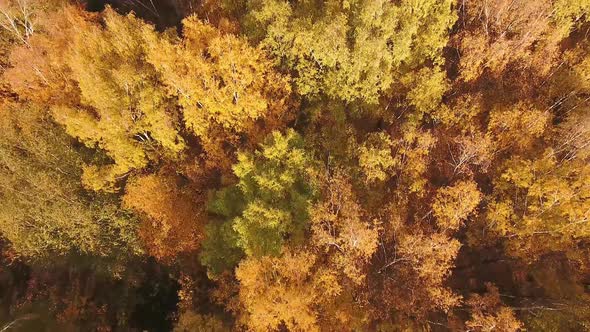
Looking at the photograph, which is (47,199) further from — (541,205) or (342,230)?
(541,205)

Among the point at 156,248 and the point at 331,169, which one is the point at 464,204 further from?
the point at 156,248

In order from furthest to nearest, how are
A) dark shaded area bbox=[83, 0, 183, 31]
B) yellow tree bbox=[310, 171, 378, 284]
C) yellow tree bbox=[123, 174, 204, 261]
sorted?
1. dark shaded area bbox=[83, 0, 183, 31]
2. yellow tree bbox=[123, 174, 204, 261]
3. yellow tree bbox=[310, 171, 378, 284]

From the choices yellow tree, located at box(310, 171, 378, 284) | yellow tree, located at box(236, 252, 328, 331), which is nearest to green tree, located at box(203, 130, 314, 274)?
yellow tree, located at box(310, 171, 378, 284)

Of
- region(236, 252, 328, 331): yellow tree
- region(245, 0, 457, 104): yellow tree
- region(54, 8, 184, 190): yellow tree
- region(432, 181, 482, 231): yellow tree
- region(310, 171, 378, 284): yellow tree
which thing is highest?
region(245, 0, 457, 104): yellow tree

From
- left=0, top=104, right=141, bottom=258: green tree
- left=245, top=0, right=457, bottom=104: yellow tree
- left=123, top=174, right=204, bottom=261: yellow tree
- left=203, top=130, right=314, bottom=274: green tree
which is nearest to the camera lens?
left=203, top=130, right=314, bottom=274: green tree

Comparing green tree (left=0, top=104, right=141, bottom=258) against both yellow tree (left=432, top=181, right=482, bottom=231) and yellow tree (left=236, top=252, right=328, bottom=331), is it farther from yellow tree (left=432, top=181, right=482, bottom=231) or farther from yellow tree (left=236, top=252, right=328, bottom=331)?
yellow tree (left=432, top=181, right=482, bottom=231)

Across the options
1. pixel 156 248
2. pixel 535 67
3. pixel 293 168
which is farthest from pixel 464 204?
pixel 156 248

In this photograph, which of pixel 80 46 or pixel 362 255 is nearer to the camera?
pixel 362 255

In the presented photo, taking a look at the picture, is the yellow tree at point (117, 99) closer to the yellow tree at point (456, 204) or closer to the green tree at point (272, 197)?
the green tree at point (272, 197)
